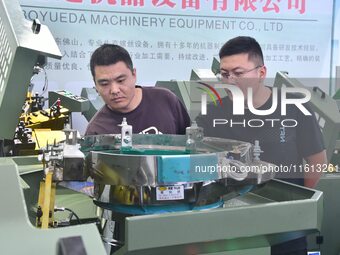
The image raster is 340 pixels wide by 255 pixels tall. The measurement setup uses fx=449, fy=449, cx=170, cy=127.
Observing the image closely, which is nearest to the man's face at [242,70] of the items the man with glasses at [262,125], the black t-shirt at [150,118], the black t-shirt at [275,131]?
the man with glasses at [262,125]

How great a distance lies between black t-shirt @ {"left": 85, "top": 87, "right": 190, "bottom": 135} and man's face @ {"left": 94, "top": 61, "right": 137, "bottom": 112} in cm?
3

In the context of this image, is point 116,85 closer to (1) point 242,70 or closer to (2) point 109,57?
(2) point 109,57

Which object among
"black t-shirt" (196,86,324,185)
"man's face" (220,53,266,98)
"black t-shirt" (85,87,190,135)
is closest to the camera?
A: "black t-shirt" (196,86,324,185)

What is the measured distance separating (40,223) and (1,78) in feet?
0.84

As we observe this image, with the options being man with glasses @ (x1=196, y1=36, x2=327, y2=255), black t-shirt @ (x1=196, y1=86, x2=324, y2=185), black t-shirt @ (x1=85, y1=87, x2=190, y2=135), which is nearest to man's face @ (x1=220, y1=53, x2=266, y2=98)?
man with glasses @ (x1=196, y1=36, x2=327, y2=255)

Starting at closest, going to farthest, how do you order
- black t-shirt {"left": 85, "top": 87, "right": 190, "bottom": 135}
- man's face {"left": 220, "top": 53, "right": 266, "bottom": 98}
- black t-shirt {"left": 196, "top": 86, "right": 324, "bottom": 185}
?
1. black t-shirt {"left": 196, "top": 86, "right": 324, "bottom": 185}
2. man's face {"left": 220, "top": 53, "right": 266, "bottom": 98}
3. black t-shirt {"left": 85, "top": 87, "right": 190, "bottom": 135}

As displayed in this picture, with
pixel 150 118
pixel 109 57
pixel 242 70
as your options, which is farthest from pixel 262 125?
pixel 109 57

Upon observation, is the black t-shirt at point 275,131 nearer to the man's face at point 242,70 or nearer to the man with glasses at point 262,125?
the man with glasses at point 262,125

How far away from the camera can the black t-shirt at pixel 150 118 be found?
152cm

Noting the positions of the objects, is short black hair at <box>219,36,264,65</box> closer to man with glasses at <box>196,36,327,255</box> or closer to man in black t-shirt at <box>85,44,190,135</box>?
man with glasses at <box>196,36,327,255</box>

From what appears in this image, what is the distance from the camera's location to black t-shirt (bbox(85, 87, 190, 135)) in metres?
1.52

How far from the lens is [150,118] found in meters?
1.56

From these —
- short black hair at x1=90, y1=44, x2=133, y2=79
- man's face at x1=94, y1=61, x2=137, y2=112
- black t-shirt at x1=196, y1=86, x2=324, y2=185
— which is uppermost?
short black hair at x1=90, y1=44, x2=133, y2=79

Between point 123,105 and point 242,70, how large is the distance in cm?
43
